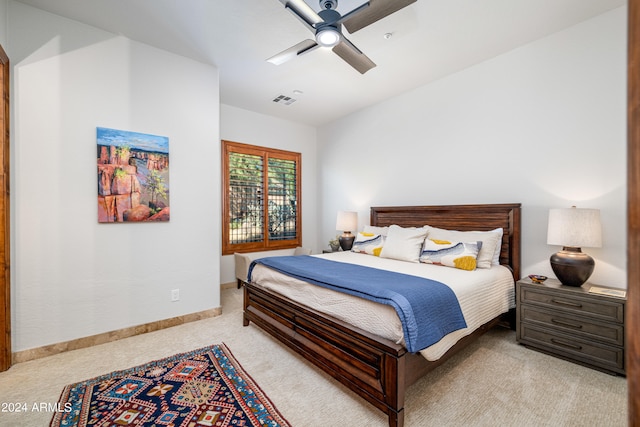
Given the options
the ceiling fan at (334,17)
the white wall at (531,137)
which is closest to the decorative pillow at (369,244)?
the white wall at (531,137)

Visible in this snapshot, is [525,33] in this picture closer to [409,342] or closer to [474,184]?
[474,184]

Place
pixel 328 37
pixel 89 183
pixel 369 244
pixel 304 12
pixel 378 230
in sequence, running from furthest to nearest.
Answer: pixel 378 230 < pixel 369 244 < pixel 89 183 < pixel 328 37 < pixel 304 12

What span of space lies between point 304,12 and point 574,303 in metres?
3.13

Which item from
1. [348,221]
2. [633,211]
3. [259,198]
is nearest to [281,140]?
[259,198]

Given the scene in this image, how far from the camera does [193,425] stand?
1690 millimetres

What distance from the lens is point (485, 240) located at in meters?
2.95

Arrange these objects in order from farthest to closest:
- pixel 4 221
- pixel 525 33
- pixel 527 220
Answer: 1. pixel 527 220
2. pixel 525 33
3. pixel 4 221

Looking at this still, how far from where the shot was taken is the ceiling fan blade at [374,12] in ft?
6.39

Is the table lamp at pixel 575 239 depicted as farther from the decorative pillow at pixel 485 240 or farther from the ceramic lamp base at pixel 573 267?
the decorative pillow at pixel 485 240

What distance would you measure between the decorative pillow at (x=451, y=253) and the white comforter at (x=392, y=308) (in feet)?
0.27

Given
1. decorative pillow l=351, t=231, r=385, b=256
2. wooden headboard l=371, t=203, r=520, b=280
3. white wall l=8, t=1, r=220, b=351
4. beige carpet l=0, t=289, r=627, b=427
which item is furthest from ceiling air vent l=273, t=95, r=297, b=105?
beige carpet l=0, t=289, r=627, b=427

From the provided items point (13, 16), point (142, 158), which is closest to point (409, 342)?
point (142, 158)

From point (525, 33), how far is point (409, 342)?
316cm

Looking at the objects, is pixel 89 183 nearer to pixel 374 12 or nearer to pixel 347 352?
pixel 347 352
